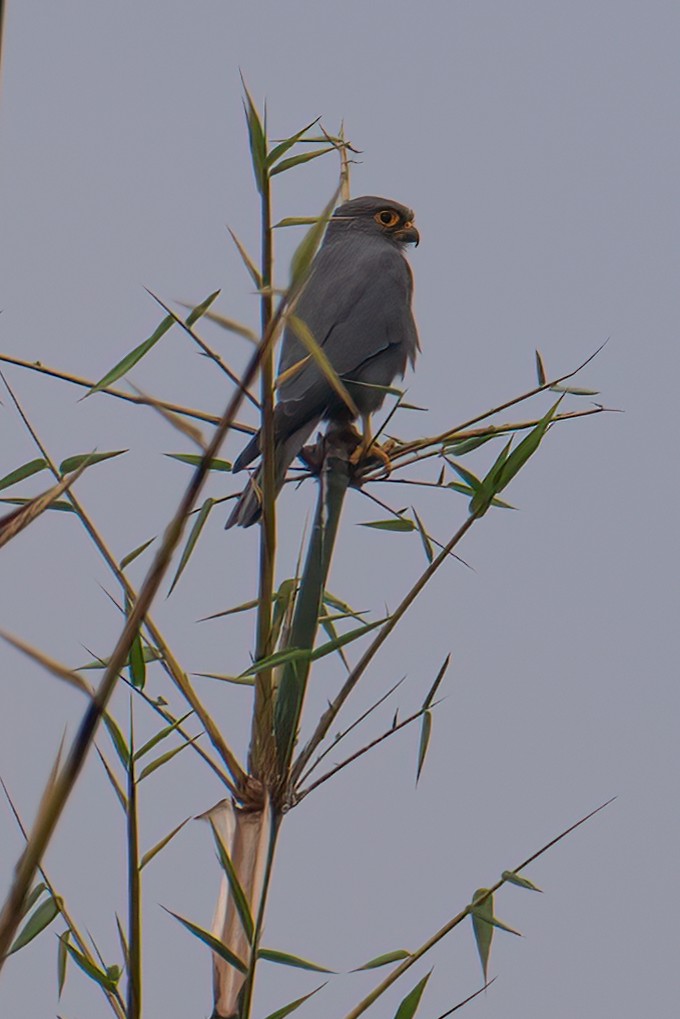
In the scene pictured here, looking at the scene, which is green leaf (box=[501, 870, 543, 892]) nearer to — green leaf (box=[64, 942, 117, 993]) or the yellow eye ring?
green leaf (box=[64, 942, 117, 993])

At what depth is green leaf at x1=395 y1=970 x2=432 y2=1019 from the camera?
1287mm

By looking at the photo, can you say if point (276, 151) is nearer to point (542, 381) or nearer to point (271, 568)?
point (271, 568)

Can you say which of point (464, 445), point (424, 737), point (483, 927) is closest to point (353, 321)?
point (464, 445)

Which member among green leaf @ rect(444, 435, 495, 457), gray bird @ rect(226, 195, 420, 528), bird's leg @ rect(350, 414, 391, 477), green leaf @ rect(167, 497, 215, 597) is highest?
gray bird @ rect(226, 195, 420, 528)

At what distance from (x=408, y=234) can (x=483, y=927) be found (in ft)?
8.28

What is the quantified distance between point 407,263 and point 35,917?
2429mm

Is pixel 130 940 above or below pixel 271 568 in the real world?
below

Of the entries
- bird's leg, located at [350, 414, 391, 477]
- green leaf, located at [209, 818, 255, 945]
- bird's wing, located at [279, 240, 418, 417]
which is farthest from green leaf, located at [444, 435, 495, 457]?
bird's wing, located at [279, 240, 418, 417]

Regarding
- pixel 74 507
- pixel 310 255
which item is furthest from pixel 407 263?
pixel 310 255

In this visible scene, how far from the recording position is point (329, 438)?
199 cm

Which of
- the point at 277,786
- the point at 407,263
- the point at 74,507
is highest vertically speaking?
the point at 407,263

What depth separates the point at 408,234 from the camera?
361 cm

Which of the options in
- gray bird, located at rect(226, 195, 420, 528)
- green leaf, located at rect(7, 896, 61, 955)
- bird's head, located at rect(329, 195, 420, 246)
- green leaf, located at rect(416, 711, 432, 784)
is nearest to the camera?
green leaf, located at rect(7, 896, 61, 955)

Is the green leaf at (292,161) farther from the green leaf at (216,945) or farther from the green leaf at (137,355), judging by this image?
the green leaf at (216,945)
